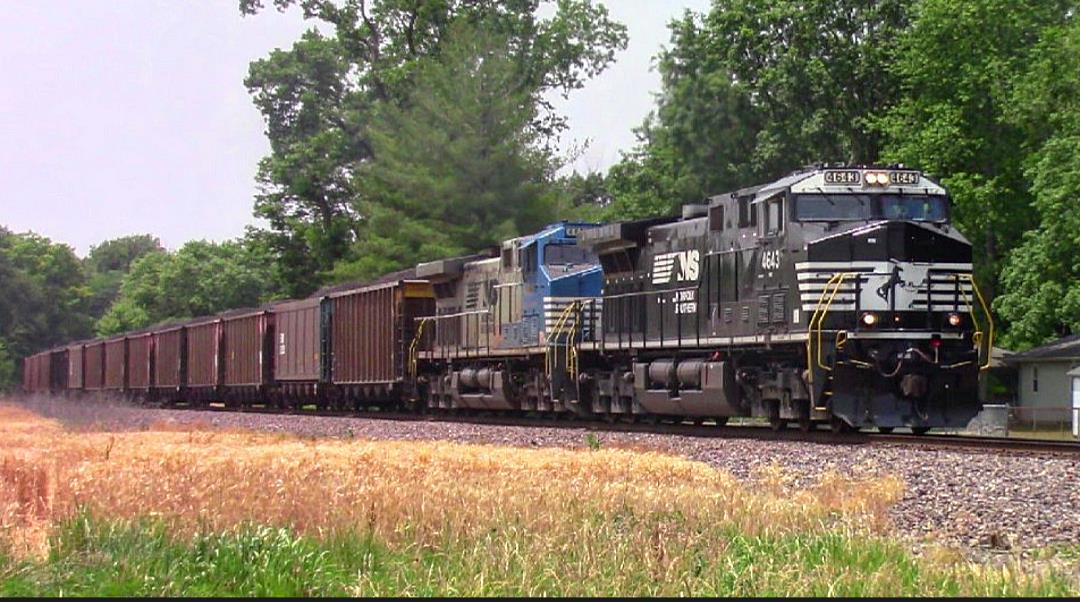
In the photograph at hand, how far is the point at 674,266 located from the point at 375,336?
1317 centimetres

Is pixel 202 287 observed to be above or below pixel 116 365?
above

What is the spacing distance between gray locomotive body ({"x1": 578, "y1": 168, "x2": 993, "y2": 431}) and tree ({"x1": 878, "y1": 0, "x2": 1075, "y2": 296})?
21827 millimetres

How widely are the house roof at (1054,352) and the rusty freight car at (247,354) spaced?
68.5 ft

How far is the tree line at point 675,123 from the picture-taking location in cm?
4081

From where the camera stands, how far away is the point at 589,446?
19016 mm

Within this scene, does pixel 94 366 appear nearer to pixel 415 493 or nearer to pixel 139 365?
pixel 139 365

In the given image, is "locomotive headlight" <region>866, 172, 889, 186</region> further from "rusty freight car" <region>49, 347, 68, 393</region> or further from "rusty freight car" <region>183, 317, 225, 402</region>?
"rusty freight car" <region>49, 347, 68, 393</region>

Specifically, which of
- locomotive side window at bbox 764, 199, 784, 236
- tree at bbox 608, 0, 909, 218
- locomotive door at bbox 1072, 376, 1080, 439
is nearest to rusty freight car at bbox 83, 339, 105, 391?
tree at bbox 608, 0, 909, 218

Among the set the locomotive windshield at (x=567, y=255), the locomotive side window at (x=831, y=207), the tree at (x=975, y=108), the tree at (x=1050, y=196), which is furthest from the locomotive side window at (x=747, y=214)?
the tree at (x=975, y=108)

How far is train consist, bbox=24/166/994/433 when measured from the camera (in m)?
19.5

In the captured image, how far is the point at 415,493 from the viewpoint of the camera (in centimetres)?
1158

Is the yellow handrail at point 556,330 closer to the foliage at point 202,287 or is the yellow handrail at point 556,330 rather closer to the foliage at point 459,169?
the foliage at point 459,169

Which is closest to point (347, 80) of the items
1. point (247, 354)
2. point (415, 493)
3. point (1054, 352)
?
point (247, 354)

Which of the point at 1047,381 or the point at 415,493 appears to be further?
the point at 1047,381
